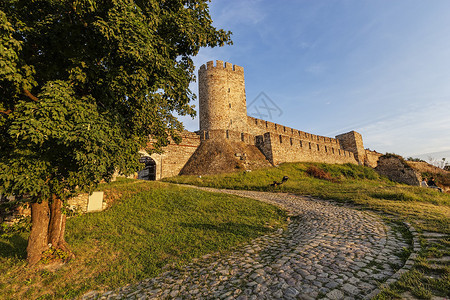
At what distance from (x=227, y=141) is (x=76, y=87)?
1966 centimetres

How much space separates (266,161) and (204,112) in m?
10.7

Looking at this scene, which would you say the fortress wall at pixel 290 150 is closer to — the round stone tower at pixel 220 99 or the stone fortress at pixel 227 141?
the stone fortress at pixel 227 141

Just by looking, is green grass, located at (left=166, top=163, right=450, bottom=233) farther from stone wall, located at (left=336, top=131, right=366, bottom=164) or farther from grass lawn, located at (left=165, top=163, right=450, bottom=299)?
stone wall, located at (left=336, top=131, right=366, bottom=164)

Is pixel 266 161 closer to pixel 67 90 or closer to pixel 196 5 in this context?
pixel 196 5

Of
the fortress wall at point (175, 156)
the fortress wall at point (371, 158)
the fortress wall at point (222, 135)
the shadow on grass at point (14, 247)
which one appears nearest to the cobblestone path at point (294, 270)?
the shadow on grass at point (14, 247)

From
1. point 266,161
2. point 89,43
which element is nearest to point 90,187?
point 89,43

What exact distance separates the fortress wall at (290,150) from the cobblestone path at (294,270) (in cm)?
1993

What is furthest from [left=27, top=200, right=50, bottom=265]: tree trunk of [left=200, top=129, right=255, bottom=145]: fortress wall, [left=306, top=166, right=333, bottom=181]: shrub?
[left=306, top=166, right=333, bottom=181]: shrub

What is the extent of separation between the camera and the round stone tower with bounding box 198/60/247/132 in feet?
89.3

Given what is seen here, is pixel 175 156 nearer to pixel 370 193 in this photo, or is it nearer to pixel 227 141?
pixel 227 141

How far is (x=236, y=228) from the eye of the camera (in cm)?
707

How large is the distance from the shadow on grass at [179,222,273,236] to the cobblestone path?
0.72 metres

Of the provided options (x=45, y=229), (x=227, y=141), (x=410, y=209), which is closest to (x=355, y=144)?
(x=227, y=141)

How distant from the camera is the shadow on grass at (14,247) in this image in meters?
5.96
